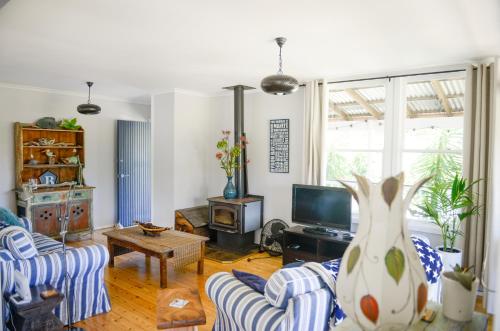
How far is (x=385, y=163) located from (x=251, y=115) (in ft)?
7.25

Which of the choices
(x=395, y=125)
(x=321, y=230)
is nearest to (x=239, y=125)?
(x=321, y=230)

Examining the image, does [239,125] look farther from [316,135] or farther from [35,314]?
[35,314]

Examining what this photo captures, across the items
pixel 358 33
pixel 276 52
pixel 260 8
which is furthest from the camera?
pixel 276 52

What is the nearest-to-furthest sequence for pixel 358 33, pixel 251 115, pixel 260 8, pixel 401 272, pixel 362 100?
pixel 401 272
pixel 260 8
pixel 358 33
pixel 362 100
pixel 251 115

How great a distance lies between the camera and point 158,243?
3.88 meters

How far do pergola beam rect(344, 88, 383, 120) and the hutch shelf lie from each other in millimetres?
4329

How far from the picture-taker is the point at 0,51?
3.51 meters

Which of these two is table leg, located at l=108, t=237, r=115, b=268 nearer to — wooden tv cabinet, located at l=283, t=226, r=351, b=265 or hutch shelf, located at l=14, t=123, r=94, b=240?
hutch shelf, located at l=14, t=123, r=94, b=240

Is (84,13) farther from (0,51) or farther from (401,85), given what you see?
(401,85)

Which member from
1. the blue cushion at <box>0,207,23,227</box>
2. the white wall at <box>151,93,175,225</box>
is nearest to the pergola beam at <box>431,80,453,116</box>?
the white wall at <box>151,93,175,225</box>

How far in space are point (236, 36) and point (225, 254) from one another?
3.09m

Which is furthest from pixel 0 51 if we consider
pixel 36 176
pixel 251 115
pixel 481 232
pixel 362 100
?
pixel 481 232

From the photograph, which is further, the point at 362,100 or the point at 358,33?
the point at 362,100

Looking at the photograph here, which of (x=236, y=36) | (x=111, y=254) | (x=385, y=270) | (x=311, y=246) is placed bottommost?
(x=111, y=254)
